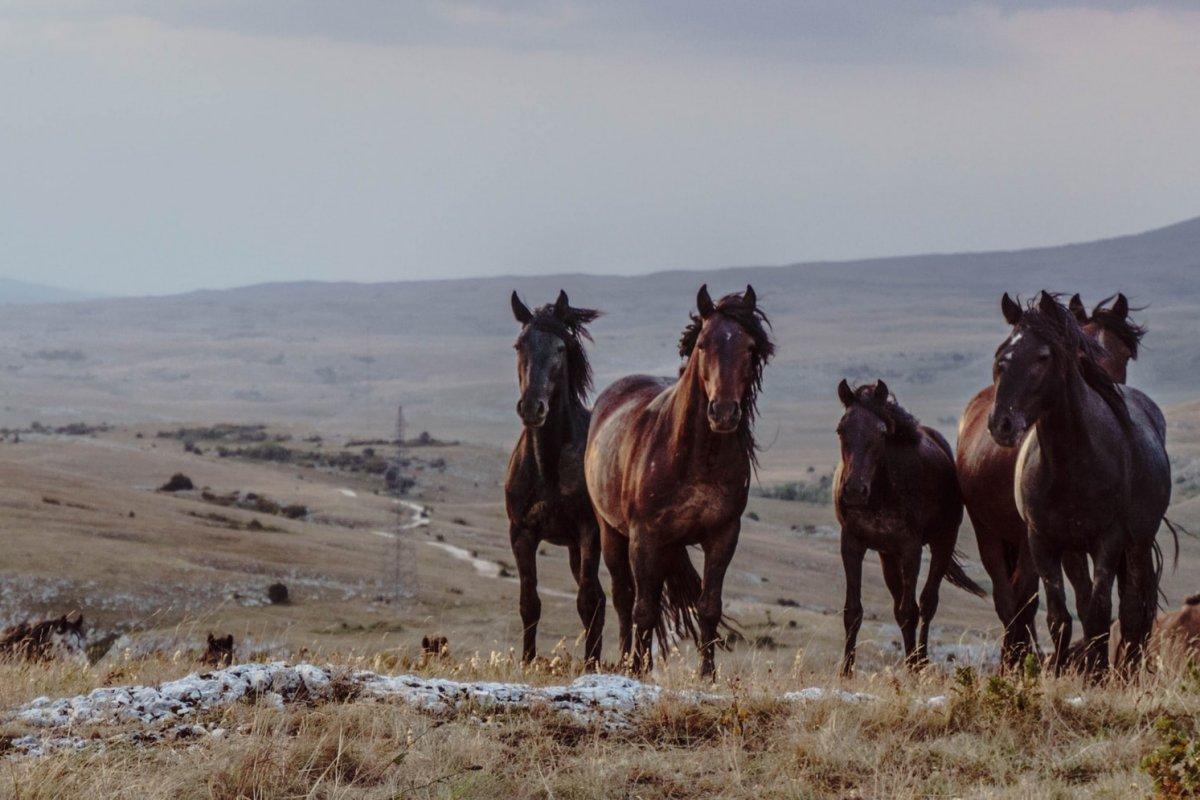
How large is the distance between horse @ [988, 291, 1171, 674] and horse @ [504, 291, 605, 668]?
353 cm

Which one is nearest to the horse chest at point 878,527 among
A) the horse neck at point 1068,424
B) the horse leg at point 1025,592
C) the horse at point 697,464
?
the horse leg at point 1025,592

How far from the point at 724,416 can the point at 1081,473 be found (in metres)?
2.43

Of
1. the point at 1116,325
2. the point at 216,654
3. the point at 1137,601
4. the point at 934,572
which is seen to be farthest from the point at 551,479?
the point at 1116,325

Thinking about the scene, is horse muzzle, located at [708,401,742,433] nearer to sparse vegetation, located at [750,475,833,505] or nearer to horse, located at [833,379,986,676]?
horse, located at [833,379,986,676]

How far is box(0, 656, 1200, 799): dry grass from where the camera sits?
6387 millimetres

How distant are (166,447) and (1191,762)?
7836 cm

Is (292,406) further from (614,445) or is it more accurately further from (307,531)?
(614,445)

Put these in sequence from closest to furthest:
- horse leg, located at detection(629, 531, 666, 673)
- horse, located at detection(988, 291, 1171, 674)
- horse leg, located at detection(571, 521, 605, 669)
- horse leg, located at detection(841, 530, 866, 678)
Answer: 1. horse, located at detection(988, 291, 1171, 674)
2. horse leg, located at detection(629, 531, 666, 673)
3. horse leg, located at detection(841, 530, 866, 678)
4. horse leg, located at detection(571, 521, 605, 669)

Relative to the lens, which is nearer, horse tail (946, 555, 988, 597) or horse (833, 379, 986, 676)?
horse (833, 379, 986, 676)

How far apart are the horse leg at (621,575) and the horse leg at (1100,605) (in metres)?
3.36

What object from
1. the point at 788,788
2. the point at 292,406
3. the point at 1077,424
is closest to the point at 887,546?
the point at 1077,424

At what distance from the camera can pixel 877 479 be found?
1148 cm

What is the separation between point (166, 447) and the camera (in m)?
80.2

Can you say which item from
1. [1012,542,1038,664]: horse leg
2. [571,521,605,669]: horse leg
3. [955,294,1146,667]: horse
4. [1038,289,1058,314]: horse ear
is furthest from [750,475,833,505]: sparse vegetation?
[1038,289,1058,314]: horse ear
